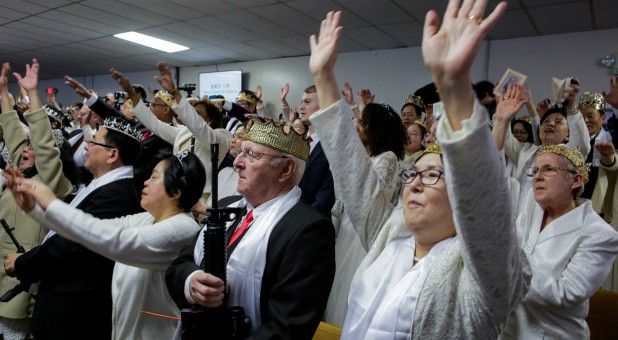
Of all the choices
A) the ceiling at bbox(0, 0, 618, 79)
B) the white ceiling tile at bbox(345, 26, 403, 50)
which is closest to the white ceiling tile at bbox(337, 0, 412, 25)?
the ceiling at bbox(0, 0, 618, 79)

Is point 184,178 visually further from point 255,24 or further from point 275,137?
point 255,24

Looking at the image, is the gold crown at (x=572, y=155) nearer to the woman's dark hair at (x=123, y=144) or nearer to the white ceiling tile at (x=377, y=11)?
the woman's dark hair at (x=123, y=144)

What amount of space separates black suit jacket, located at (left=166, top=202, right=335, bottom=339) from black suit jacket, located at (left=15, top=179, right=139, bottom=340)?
64cm

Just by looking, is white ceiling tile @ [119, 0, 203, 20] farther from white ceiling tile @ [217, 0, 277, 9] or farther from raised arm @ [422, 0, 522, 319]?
raised arm @ [422, 0, 522, 319]

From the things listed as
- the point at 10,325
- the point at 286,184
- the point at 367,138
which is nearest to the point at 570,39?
the point at 367,138

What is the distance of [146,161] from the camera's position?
219cm

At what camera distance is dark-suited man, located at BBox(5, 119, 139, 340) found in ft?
5.71

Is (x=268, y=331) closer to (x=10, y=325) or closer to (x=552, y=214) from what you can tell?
(x=552, y=214)

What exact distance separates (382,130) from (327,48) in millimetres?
1253

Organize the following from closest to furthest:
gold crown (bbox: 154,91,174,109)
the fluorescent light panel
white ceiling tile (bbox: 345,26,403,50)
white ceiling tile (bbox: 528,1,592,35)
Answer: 1. gold crown (bbox: 154,91,174,109)
2. white ceiling tile (bbox: 528,1,592,35)
3. white ceiling tile (bbox: 345,26,403,50)
4. the fluorescent light panel

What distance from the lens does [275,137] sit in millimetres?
1502

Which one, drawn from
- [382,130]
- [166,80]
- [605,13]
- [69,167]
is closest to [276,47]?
[166,80]

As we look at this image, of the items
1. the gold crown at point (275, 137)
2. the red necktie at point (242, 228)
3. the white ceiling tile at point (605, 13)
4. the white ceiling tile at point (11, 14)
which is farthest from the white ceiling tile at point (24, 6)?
the white ceiling tile at point (605, 13)

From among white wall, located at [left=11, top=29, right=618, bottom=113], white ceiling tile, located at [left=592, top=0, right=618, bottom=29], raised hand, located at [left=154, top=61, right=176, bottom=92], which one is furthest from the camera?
white wall, located at [left=11, top=29, right=618, bottom=113]
